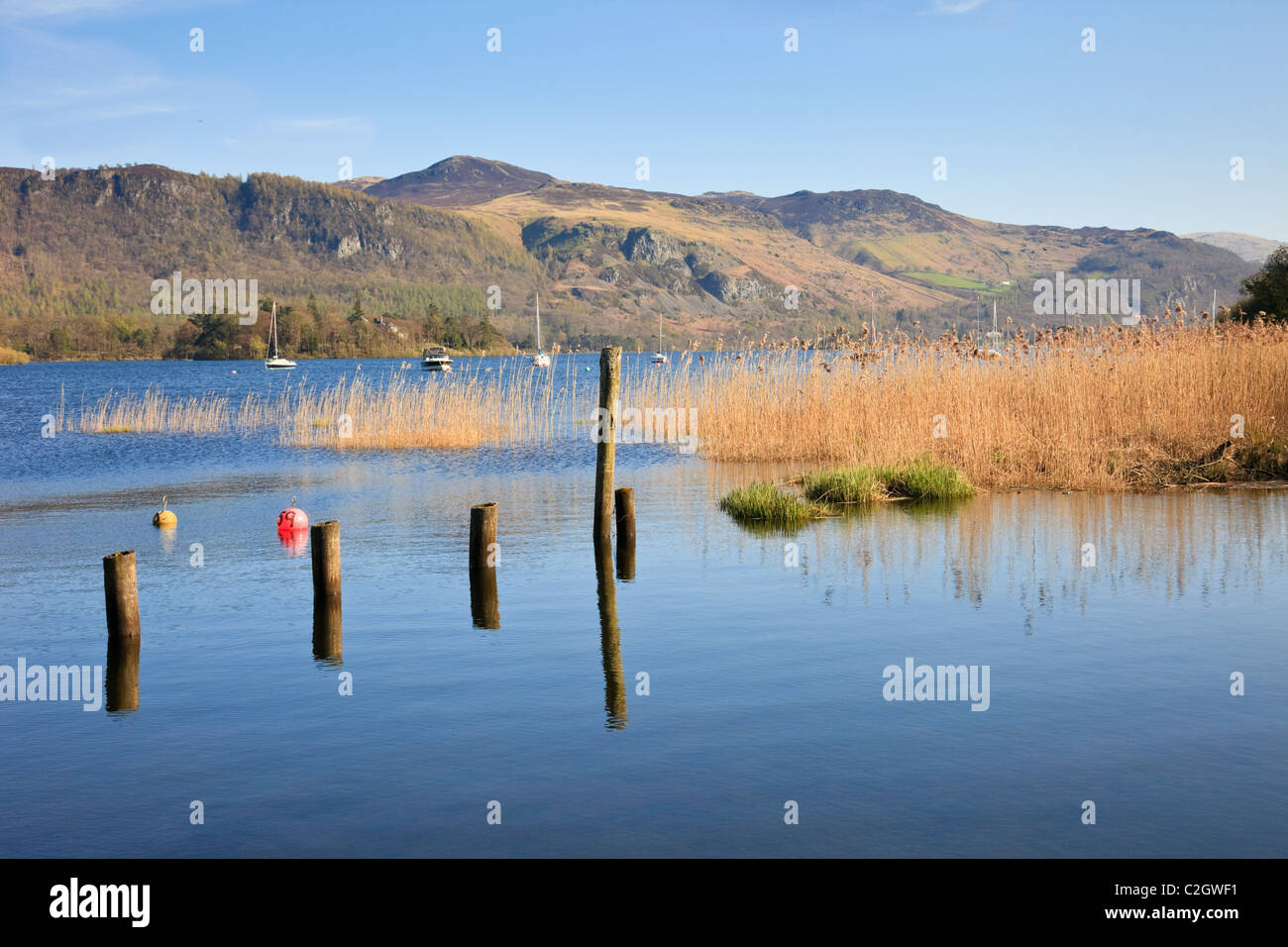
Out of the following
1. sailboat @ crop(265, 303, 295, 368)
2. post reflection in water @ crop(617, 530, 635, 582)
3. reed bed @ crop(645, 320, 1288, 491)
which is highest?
sailboat @ crop(265, 303, 295, 368)

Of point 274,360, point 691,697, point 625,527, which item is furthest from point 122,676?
point 274,360

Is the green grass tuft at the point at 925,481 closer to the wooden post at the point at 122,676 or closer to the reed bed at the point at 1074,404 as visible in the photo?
the reed bed at the point at 1074,404

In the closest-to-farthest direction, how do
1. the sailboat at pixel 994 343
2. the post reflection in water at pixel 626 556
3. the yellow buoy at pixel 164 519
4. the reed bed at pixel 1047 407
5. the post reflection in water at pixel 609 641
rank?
the post reflection in water at pixel 609 641 < the post reflection in water at pixel 626 556 < the yellow buoy at pixel 164 519 < the reed bed at pixel 1047 407 < the sailboat at pixel 994 343

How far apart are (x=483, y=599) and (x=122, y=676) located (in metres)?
4.12

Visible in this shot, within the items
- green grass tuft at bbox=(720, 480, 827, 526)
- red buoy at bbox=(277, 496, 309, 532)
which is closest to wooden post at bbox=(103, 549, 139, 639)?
red buoy at bbox=(277, 496, 309, 532)

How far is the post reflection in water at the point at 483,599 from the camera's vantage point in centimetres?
1305

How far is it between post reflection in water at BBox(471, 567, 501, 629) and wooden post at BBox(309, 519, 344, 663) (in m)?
1.57

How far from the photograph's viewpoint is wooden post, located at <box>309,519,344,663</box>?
40.4 feet

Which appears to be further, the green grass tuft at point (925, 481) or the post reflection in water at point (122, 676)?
the green grass tuft at point (925, 481)

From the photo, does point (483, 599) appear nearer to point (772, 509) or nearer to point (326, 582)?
point (326, 582)

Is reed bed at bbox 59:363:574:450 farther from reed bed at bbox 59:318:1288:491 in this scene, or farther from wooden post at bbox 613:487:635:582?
wooden post at bbox 613:487:635:582

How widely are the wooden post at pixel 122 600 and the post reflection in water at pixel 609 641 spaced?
4968 millimetres

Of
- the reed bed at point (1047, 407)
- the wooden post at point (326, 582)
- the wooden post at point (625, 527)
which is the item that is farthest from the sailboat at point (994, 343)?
the wooden post at point (326, 582)
